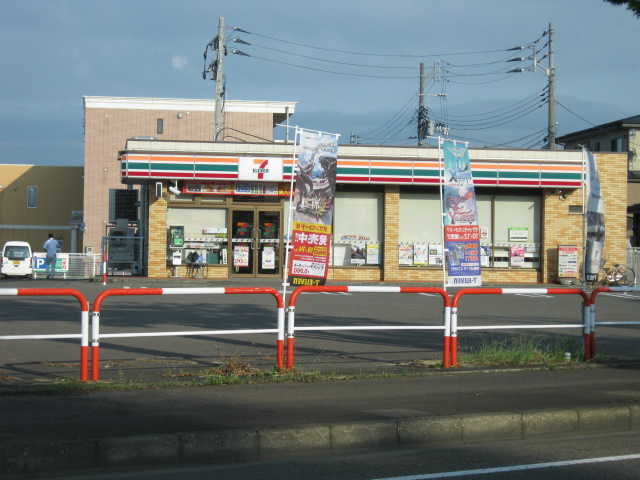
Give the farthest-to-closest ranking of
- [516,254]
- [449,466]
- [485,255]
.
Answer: [516,254], [485,255], [449,466]

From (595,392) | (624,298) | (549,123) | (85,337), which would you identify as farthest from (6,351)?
(549,123)

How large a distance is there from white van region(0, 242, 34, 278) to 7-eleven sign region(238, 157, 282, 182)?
46.5 ft

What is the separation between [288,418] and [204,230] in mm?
21215

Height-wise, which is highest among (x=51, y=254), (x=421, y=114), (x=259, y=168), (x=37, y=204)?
(x=421, y=114)

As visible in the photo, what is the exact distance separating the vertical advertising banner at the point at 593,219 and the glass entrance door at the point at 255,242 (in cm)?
1368

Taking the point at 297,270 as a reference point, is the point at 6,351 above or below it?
below

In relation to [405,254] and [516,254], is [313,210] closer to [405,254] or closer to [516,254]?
[405,254]

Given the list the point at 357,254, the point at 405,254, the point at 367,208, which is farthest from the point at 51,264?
the point at 405,254

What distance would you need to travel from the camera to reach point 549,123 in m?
37.2

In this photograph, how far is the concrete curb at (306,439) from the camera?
226 inches

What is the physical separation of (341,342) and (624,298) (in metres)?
13.8

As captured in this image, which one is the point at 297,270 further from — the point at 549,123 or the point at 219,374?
the point at 549,123

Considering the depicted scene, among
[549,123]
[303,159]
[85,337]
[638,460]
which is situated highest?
[549,123]

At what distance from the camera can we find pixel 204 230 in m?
27.7
